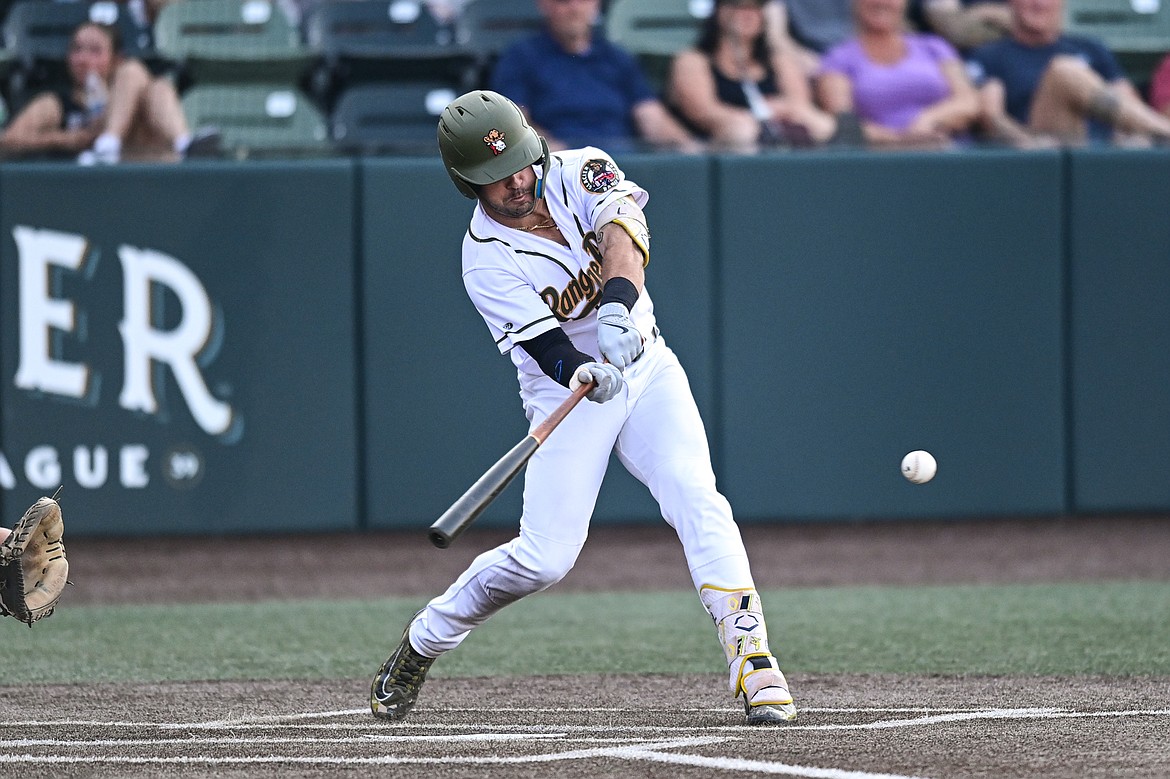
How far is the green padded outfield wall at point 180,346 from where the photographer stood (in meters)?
8.99

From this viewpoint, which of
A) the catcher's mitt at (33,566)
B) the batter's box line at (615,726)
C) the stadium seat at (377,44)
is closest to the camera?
the batter's box line at (615,726)

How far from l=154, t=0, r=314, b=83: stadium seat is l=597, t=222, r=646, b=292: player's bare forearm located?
5432 mm

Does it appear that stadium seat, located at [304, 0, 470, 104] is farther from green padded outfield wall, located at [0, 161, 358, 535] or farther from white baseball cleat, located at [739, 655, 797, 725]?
white baseball cleat, located at [739, 655, 797, 725]

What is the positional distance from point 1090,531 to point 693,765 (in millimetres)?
6281

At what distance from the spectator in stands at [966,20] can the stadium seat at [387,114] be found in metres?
2.92

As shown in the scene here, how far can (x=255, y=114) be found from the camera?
9492 millimetres

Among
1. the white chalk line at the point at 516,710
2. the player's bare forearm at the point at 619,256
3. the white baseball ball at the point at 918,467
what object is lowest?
the white chalk line at the point at 516,710

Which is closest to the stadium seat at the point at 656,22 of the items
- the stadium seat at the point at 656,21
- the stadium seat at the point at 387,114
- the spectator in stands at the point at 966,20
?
the stadium seat at the point at 656,21

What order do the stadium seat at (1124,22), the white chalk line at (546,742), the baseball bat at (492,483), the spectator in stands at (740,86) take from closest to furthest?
1. the white chalk line at (546,742)
2. the baseball bat at (492,483)
3. the spectator in stands at (740,86)
4. the stadium seat at (1124,22)

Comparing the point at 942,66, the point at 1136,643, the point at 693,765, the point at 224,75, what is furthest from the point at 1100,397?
the point at 693,765

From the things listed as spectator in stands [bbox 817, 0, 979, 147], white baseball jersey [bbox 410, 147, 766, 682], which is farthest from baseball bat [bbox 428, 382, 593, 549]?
spectator in stands [bbox 817, 0, 979, 147]

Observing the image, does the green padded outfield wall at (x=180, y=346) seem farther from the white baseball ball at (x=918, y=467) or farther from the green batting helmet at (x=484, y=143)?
the green batting helmet at (x=484, y=143)

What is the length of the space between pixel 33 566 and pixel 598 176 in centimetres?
184

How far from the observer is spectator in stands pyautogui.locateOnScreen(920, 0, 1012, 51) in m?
10.3
